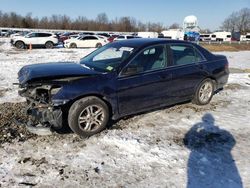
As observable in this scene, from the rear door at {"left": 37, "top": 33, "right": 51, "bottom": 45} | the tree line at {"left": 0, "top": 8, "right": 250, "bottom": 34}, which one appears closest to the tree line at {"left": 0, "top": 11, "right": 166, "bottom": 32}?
the tree line at {"left": 0, "top": 8, "right": 250, "bottom": 34}

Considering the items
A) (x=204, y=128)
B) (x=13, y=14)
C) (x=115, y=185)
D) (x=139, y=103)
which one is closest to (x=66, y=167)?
(x=115, y=185)

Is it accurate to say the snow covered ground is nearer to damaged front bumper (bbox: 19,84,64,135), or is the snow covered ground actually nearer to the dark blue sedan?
damaged front bumper (bbox: 19,84,64,135)

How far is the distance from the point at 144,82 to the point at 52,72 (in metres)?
1.72

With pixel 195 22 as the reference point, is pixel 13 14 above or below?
above

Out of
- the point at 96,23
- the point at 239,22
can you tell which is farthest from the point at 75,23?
the point at 239,22

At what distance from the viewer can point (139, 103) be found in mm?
5582

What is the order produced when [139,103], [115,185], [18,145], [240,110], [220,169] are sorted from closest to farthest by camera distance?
[115,185]
[220,169]
[18,145]
[139,103]
[240,110]

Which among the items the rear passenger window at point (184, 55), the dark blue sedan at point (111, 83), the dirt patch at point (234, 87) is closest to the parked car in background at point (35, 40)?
the dirt patch at point (234, 87)

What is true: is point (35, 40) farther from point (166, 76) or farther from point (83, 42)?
point (166, 76)

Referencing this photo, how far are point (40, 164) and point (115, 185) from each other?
1190 mm

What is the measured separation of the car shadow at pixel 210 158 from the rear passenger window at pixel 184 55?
1420mm

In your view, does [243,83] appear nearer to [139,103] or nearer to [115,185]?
[139,103]

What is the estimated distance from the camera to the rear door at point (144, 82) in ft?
17.5

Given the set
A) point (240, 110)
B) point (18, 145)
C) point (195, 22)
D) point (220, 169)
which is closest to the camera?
point (220, 169)
